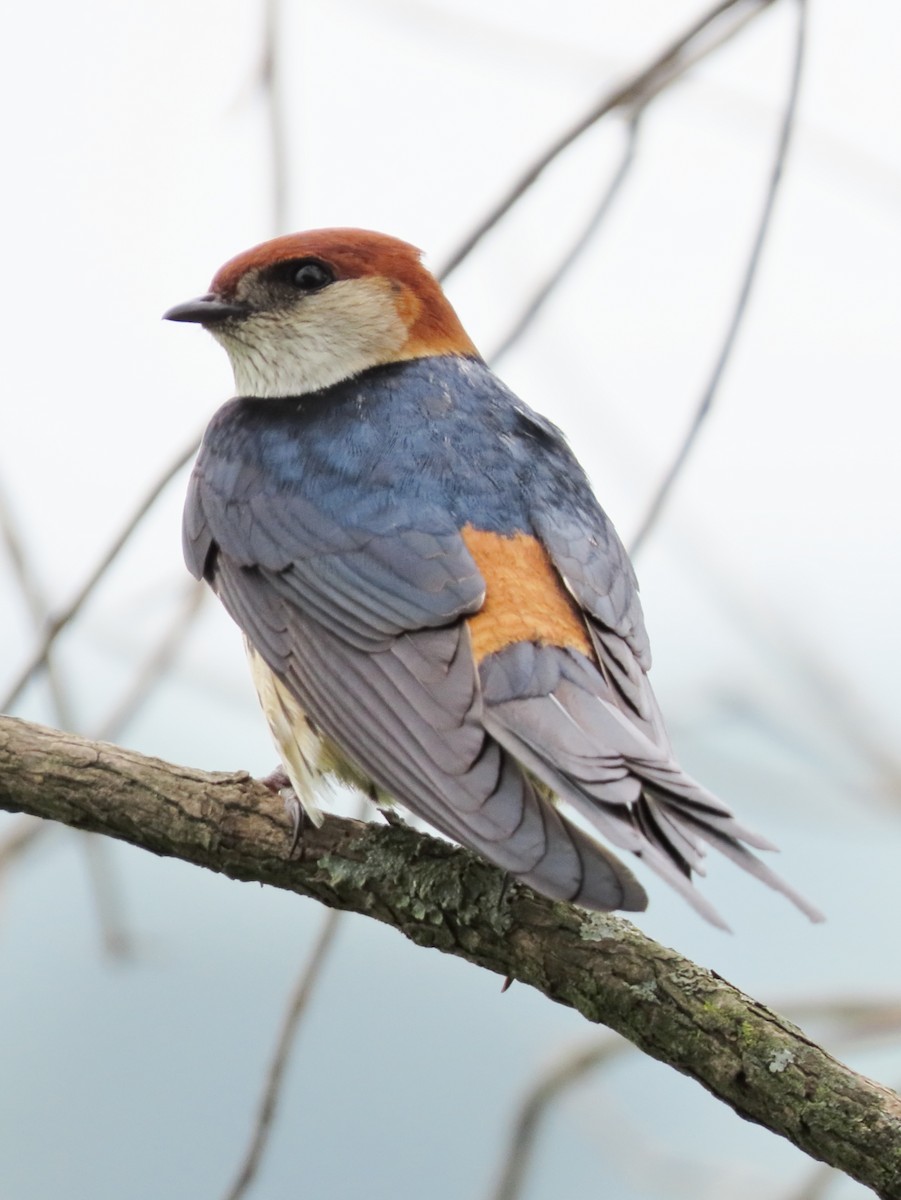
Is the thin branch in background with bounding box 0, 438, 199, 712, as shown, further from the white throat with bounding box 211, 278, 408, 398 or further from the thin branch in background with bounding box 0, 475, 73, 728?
the white throat with bounding box 211, 278, 408, 398

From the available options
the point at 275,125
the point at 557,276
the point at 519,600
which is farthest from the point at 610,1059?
the point at 275,125

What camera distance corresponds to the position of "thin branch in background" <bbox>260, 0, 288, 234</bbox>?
2.63m

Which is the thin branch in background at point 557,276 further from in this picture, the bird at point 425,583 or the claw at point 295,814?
the claw at point 295,814

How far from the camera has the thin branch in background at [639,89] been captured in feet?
8.27

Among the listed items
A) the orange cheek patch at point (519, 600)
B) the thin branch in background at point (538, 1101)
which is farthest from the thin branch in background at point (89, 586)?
the thin branch in background at point (538, 1101)

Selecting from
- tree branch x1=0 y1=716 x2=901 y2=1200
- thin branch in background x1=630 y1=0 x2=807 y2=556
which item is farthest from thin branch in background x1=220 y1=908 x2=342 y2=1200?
thin branch in background x1=630 y1=0 x2=807 y2=556

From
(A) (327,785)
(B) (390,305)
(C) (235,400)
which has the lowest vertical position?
(A) (327,785)

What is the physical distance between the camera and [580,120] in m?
2.57

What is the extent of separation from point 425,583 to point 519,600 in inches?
6.0

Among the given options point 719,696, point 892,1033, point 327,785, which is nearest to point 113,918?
point 327,785

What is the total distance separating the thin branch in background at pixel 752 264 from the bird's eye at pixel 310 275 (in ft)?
2.82

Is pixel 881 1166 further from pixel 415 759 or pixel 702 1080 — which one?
pixel 415 759

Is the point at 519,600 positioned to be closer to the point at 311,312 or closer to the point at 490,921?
the point at 490,921

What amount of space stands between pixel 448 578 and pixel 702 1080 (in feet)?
2.73
